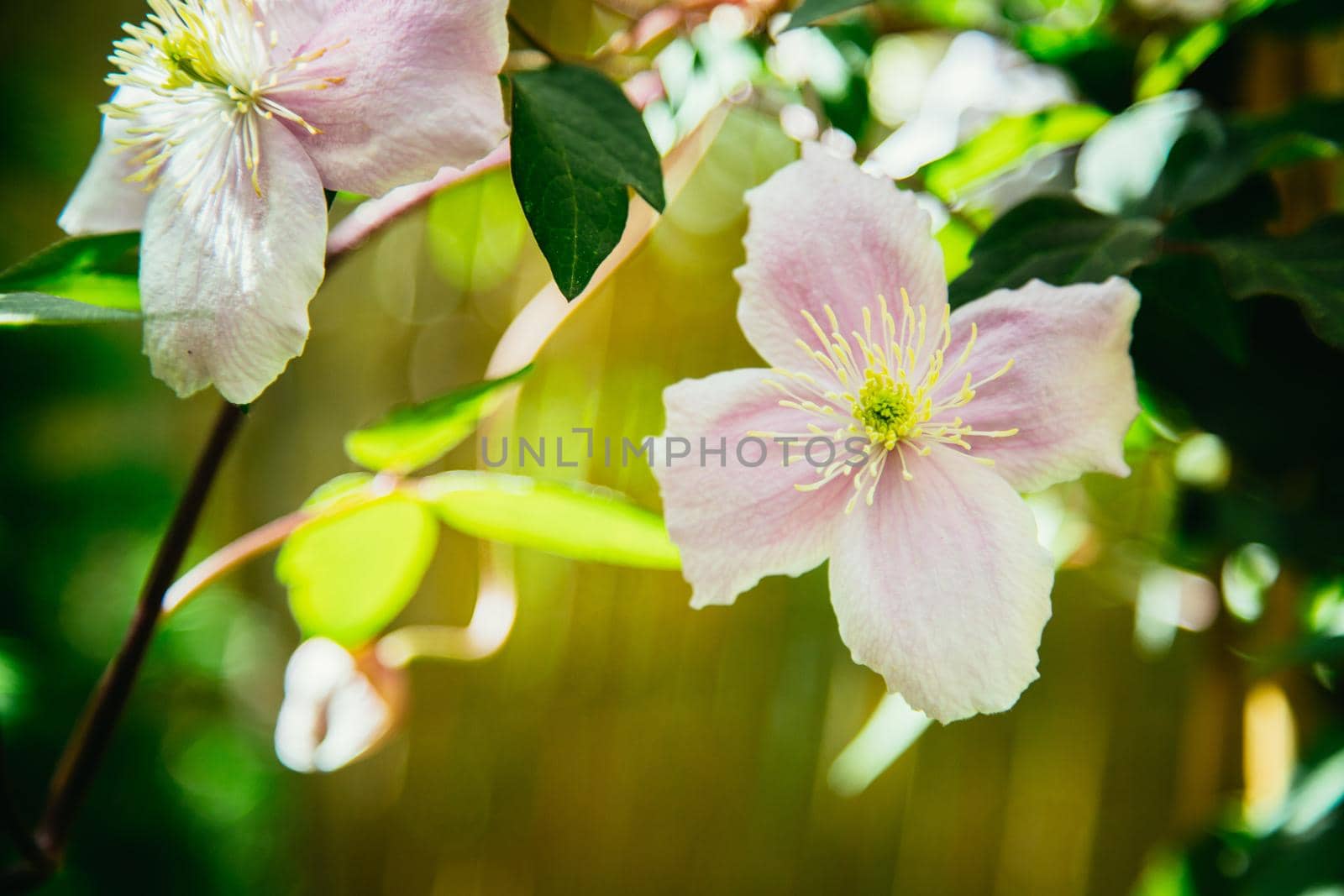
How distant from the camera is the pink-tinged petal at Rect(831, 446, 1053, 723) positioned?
20 cm

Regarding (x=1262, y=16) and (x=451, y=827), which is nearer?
(x=1262, y=16)

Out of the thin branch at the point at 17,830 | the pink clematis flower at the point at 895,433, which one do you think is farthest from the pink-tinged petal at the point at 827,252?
the thin branch at the point at 17,830

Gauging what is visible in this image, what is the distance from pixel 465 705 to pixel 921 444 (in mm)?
647

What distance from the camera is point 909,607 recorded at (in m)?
0.21

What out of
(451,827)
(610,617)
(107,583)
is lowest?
(451,827)

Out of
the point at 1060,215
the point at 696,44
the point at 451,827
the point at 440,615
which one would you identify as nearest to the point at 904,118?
the point at 696,44

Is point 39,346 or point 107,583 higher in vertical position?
point 39,346

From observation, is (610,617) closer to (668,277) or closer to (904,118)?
(668,277)

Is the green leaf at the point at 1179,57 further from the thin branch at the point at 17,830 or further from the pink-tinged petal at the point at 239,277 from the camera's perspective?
the thin branch at the point at 17,830

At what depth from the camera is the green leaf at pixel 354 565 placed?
314 millimetres

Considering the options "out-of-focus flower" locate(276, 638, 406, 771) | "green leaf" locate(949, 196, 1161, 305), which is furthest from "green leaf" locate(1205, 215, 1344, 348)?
"out-of-focus flower" locate(276, 638, 406, 771)

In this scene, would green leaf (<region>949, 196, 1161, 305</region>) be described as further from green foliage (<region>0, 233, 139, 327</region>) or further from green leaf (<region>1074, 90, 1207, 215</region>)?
green foliage (<region>0, 233, 139, 327</region>)

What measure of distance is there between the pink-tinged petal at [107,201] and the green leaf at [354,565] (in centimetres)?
11

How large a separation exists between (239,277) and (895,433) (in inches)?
6.6
